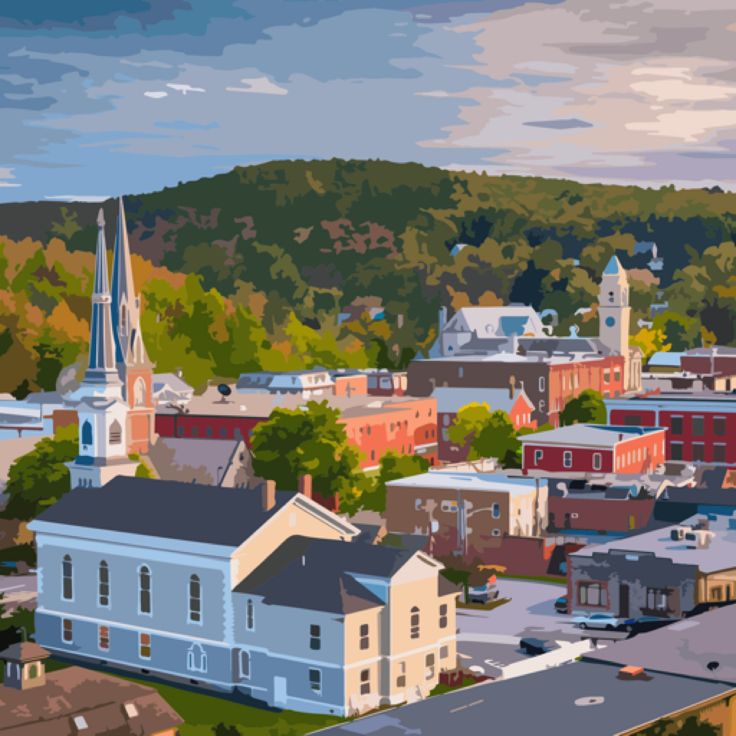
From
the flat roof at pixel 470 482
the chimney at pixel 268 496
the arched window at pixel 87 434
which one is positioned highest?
the arched window at pixel 87 434

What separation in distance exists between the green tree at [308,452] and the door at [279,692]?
2779 centimetres

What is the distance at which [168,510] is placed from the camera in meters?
53.4

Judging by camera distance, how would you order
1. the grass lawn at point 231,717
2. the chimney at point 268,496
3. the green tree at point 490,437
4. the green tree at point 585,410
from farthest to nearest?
the green tree at point 585,410
the green tree at point 490,437
the chimney at point 268,496
the grass lawn at point 231,717

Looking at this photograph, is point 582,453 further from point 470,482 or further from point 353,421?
point 353,421

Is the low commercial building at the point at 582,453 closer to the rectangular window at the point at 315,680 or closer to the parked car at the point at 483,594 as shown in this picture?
the parked car at the point at 483,594

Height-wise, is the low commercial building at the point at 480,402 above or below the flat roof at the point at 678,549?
above

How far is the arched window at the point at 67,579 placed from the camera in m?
54.7

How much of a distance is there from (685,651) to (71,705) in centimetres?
1474

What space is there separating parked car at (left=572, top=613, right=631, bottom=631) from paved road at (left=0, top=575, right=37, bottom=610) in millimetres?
19259

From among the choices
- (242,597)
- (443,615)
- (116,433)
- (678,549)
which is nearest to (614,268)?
(116,433)

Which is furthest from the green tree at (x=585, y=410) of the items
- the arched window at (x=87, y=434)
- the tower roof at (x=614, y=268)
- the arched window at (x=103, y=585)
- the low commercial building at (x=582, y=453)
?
the arched window at (x=103, y=585)

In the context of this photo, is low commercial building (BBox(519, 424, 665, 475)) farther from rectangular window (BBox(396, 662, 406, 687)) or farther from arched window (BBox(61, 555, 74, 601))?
rectangular window (BBox(396, 662, 406, 687))

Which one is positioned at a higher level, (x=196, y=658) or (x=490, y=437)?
(x=490, y=437)

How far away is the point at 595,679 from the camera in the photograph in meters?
39.0
